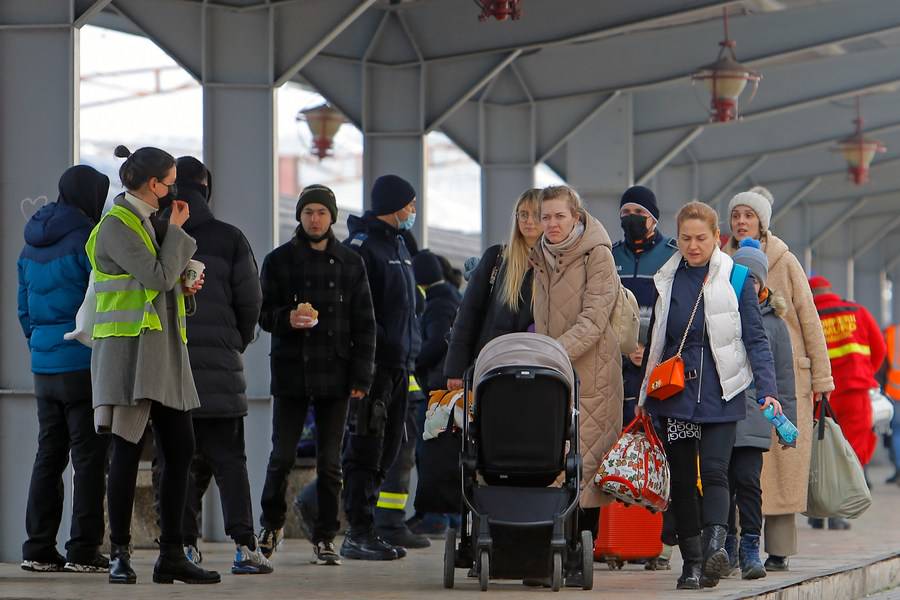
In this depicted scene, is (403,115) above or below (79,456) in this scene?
above

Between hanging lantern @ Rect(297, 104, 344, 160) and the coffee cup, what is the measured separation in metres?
9.95

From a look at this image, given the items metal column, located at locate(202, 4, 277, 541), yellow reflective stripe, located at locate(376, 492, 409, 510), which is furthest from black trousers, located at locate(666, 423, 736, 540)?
metal column, located at locate(202, 4, 277, 541)

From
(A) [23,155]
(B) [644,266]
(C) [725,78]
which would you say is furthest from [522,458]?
(C) [725,78]

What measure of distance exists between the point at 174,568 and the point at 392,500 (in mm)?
3256

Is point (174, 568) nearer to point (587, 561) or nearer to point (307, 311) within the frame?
point (307, 311)

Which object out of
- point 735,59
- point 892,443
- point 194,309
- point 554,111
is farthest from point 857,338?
point 194,309

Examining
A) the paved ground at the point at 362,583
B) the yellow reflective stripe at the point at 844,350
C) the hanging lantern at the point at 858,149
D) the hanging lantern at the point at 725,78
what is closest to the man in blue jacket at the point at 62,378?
the paved ground at the point at 362,583

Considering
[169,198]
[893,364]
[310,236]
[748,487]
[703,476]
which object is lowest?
[893,364]

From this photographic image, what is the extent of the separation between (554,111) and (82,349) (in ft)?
32.6

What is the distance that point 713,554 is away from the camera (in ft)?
25.8

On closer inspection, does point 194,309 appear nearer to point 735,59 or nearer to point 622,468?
point 622,468

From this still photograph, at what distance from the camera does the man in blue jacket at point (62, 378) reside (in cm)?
806

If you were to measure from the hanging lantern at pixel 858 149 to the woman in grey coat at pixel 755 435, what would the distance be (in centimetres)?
1267

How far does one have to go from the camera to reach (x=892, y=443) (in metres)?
19.3
